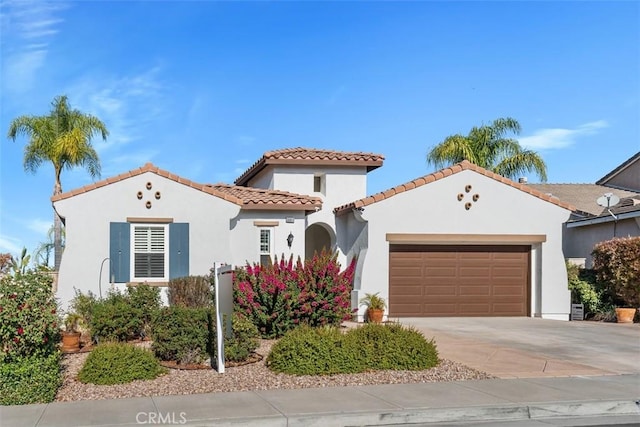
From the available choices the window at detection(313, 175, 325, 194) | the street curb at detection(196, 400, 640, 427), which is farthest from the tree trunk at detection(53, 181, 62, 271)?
the street curb at detection(196, 400, 640, 427)

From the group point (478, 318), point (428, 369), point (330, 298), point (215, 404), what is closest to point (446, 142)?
point (478, 318)

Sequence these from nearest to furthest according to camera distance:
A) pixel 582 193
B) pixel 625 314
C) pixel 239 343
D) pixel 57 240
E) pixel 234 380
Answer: pixel 234 380 → pixel 239 343 → pixel 625 314 → pixel 57 240 → pixel 582 193

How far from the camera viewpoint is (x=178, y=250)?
17.8 meters

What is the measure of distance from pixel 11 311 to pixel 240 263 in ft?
31.8

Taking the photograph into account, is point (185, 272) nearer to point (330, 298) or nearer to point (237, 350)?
point (330, 298)

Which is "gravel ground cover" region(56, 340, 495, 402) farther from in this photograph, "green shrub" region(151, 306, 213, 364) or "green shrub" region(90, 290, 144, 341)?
"green shrub" region(90, 290, 144, 341)

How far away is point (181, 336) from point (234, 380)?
152cm

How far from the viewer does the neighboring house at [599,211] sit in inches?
915

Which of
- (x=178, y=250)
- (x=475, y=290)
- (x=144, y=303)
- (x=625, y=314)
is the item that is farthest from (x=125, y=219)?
(x=625, y=314)

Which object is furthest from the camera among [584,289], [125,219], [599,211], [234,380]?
[599,211]

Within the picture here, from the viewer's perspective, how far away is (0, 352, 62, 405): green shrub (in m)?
8.66

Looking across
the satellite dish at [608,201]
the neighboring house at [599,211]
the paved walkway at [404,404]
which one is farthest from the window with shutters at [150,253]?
the satellite dish at [608,201]

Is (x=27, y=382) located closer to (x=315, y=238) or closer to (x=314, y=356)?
(x=314, y=356)

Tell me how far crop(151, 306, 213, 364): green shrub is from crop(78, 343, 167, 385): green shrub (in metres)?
0.67
